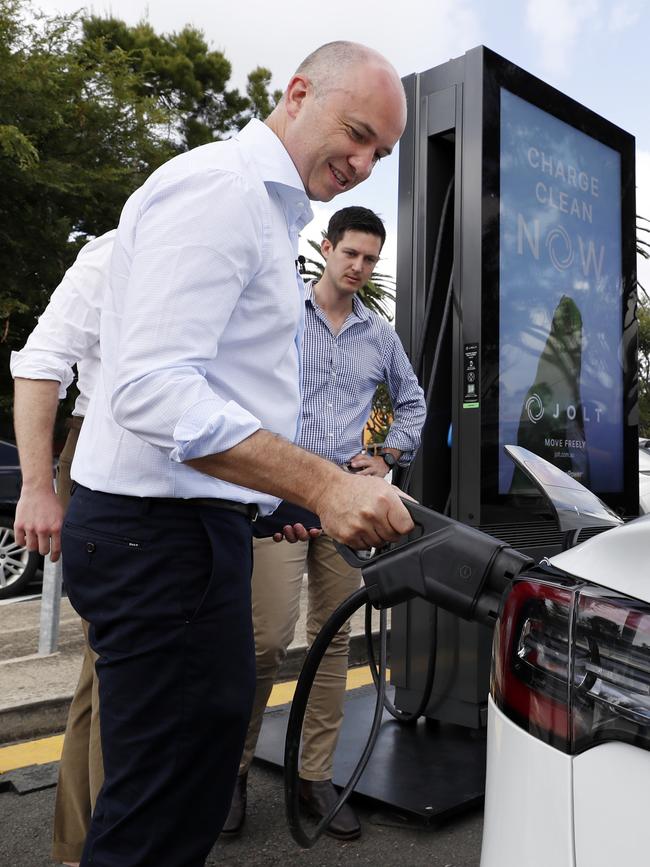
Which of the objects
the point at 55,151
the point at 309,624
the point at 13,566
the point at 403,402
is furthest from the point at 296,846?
the point at 55,151

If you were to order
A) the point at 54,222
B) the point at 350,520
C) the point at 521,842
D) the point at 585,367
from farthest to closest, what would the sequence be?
the point at 54,222, the point at 585,367, the point at 350,520, the point at 521,842

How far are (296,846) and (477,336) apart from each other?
6.03ft

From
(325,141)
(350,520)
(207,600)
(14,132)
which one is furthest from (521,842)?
(14,132)

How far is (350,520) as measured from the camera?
1.42 metres

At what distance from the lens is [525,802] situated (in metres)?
1.14

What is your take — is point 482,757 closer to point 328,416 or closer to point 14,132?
point 328,416

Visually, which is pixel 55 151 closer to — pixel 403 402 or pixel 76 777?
pixel 403 402

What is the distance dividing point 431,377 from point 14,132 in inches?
408

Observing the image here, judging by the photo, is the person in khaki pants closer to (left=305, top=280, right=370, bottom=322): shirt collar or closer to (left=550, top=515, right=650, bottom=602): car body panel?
(left=305, top=280, right=370, bottom=322): shirt collar

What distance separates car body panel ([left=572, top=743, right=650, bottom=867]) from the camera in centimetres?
100

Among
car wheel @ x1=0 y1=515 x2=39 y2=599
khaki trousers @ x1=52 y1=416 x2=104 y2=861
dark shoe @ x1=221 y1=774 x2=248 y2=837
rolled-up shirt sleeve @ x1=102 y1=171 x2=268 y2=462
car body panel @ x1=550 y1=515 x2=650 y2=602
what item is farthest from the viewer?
car wheel @ x1=0 y1=515 x2=39 y2=599

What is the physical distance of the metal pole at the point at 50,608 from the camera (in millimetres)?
4185

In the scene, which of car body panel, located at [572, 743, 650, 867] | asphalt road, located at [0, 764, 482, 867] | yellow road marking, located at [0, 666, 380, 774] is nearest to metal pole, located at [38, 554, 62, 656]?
yellow road marking, located at [0, 666, 380, 774]

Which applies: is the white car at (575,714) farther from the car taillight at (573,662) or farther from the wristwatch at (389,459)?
the wristwatch at (389,459)
